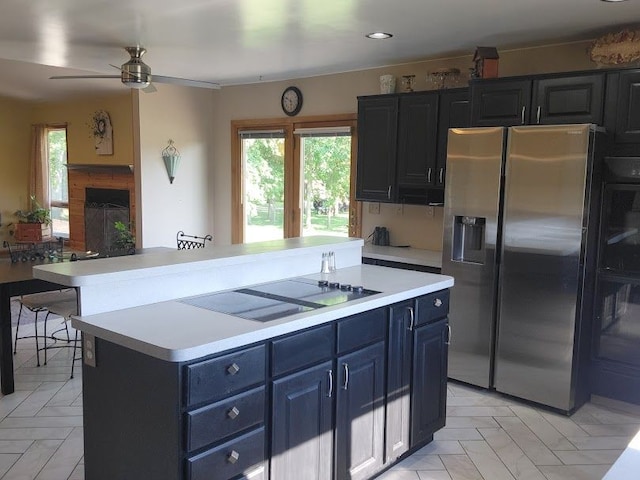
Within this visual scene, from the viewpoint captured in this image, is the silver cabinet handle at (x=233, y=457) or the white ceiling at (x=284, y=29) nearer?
the silver cabinet handle at (x=233, y=457)

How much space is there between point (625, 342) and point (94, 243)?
24.5 ft

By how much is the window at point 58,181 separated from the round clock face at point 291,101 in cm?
521

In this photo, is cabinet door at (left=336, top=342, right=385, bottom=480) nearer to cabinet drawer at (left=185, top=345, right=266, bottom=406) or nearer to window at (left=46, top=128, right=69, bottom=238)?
cabinet drawer at (left=185, top=345, right=266, bottom=406)

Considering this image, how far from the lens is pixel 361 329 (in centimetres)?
266

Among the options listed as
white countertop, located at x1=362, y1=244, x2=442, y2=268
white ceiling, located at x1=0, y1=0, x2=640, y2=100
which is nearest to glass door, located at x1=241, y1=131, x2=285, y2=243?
white ceiling, located at x1=0, y1=0, x2=640, y2=100

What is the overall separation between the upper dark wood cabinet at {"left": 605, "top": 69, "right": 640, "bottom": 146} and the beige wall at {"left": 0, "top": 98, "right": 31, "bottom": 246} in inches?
365

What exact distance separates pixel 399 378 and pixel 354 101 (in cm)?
341

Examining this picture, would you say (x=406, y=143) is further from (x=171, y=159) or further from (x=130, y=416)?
(x=130, y=416)

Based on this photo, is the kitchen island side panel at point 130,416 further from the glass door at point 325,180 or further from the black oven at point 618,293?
the glass door at point 325,180

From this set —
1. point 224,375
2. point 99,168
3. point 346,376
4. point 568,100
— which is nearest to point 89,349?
point 224,375

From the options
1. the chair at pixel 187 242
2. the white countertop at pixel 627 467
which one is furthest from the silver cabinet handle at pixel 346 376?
the chair at pixel 187 242

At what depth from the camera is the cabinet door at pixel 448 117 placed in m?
4.40

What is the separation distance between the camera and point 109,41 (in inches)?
177

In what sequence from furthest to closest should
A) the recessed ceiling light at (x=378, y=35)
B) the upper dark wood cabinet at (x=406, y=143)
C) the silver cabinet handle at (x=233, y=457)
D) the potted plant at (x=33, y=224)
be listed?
the potted plant at (x=33, y=224), the upper dark wood cabinet at (x=406, y=143), the recessed ceiling light at (x=378, y=35), the silver cabinet handle at (x=233, y=457)
